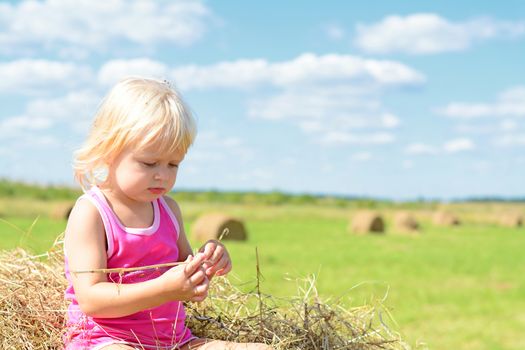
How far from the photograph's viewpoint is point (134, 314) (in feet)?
9.87

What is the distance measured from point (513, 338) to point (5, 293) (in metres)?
7.78

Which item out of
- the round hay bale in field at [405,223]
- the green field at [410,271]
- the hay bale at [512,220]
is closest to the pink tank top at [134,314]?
the green field at [410,271]

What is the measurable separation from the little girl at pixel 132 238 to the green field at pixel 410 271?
0.77 meters

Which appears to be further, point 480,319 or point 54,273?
point 480,319

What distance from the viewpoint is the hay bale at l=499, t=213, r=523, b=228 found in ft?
111

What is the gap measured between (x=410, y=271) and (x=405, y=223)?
501 inches

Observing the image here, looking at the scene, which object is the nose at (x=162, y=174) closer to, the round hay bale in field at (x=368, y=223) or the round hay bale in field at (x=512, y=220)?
the round hay bale in field at (x=368, y=223)

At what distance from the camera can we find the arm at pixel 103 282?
266 cm

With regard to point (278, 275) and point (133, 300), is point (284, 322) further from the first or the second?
point (278, 275)

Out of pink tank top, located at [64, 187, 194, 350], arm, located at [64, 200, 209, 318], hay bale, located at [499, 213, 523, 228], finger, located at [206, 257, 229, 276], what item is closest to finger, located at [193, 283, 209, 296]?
arm, located at [64, 200, 209, 318]

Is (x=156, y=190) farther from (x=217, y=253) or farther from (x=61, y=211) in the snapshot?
(x=61, y=211)

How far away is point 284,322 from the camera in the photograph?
333cm

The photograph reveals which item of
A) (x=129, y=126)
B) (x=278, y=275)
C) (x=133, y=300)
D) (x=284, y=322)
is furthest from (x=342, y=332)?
(x=278, y=275)

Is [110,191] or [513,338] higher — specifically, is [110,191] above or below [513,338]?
above
